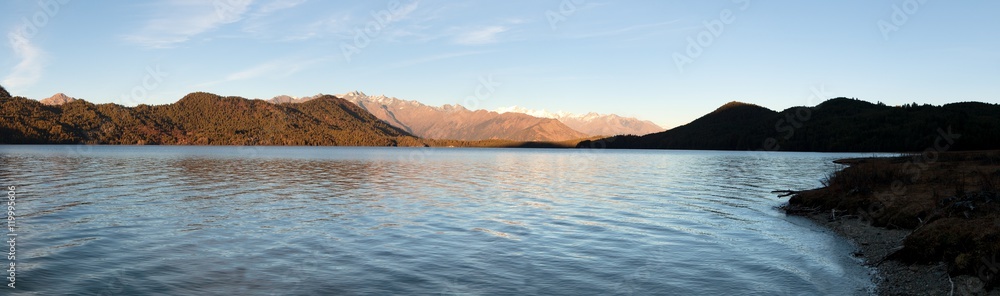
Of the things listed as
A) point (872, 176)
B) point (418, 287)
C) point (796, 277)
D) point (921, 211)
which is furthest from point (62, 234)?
point (872, 176)

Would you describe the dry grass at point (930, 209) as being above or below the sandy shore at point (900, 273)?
above

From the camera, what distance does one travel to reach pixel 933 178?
41.7 m

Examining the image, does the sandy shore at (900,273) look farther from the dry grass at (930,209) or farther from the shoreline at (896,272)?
the dry grass at (930,209)

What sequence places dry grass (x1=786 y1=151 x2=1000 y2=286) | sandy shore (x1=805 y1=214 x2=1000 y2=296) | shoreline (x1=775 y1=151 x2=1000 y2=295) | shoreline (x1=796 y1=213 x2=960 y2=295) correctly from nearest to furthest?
1. sandy shore (x1=805 y1=214 x2=1000 y2=296)
2. shoreline (x1=796 y1=213 x2=960 y2=295)
3. shoreline (x1=775 y1=151 x2=1000 y2=295)
4. dry grass (x1=786 y1=151 x2=1000 y2=286)

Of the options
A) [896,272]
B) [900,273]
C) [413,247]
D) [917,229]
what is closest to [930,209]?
[917,229]

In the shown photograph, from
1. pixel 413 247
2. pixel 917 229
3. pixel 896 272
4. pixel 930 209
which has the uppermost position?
pixel 930 209

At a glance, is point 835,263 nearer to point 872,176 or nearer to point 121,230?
point 872,176

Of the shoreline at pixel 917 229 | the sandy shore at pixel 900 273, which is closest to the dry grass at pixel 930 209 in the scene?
the shoreline at pixel 917 229

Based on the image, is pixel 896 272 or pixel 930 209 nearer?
pixel 896 272

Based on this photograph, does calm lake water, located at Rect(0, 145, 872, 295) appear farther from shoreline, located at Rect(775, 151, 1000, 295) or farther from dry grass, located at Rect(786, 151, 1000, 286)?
dry grass, located at Rect(786, 151, 1000, 286)

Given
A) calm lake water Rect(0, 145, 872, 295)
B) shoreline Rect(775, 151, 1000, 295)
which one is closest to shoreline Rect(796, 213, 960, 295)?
shoreline Rect(775, 151, 1000, 295)

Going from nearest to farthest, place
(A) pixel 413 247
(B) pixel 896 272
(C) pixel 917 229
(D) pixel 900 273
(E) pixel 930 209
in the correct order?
(D) pixel 900 273 → (B) pixel 896 272 → (C) pixel 917 229 → (A) pixel 413 247 → (E) pixel 930 209

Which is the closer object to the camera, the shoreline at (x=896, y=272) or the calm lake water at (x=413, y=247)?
the shoreline at (x=896, y=272)

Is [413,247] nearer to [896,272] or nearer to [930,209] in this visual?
[896,272]
